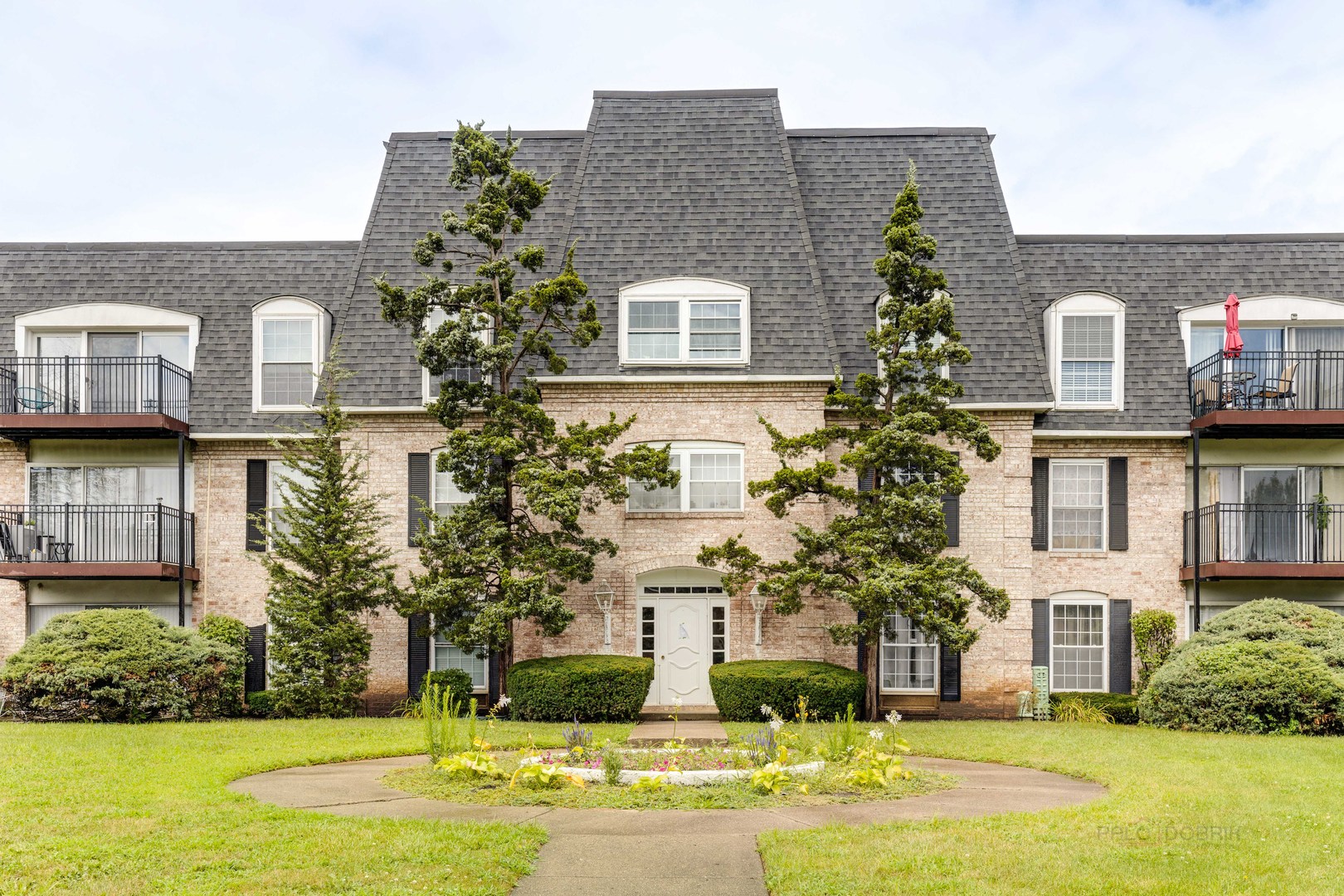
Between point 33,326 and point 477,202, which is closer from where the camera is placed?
point 477,202

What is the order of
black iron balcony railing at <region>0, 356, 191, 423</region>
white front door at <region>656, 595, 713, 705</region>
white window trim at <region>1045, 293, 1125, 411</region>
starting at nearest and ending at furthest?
white front door at <region>656, 595, 713, 705</region> → black iron balcony railing at <region>0, 356, 191, 423</region> → white window trim at <region>1045, 293, 1125, 411</region>

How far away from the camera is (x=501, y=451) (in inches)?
747

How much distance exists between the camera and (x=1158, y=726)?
19.1m

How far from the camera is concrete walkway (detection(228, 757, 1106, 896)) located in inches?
325

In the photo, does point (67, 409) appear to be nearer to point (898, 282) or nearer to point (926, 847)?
point (898, 282)

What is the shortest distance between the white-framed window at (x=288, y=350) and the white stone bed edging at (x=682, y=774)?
12646 millimetres

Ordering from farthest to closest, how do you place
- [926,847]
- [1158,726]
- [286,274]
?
1. [286,274]
2. [1158,726]
3. [926,847]

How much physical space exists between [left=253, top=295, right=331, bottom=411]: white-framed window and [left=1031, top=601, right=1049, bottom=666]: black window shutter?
1424 cm

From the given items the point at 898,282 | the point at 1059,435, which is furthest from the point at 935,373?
the point at 1059,435

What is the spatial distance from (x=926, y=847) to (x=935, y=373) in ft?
38.9

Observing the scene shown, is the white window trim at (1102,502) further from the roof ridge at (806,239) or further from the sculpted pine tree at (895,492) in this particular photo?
the roof ridge at (806,239)

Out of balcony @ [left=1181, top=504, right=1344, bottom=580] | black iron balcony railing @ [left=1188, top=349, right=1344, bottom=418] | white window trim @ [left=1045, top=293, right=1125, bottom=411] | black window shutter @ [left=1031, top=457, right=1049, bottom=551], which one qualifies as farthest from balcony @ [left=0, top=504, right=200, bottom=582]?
black iron balcony railing @ [left=1188, top=349, right=1344, bottom=418]

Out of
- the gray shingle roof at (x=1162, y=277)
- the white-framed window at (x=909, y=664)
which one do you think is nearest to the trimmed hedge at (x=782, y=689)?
the white-framed window at (x=909, y=664)

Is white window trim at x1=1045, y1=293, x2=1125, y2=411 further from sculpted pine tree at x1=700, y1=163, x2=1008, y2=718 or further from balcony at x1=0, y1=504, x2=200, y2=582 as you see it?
balcony at x1=0, y1=504, x2=200, y2=582
